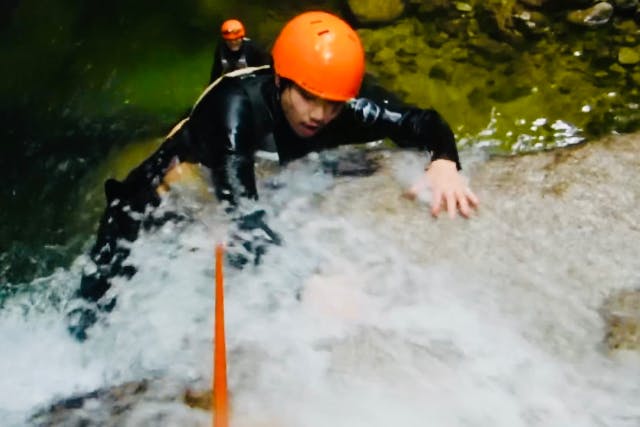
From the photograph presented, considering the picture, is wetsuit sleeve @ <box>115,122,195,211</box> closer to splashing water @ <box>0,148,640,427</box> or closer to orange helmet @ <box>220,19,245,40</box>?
splashing water @ <box>0,148,640,427</box>

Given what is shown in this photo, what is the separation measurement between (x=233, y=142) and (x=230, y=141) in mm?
15

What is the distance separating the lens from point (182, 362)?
3.37 metres

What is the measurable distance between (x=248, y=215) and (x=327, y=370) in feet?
2.70

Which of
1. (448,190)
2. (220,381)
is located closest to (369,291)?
(448,190)

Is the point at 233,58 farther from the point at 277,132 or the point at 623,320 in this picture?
the point at 623,320

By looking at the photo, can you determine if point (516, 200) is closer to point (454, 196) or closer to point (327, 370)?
point (454, 196)

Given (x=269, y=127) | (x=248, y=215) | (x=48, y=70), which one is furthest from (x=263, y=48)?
(x=248, y=215)

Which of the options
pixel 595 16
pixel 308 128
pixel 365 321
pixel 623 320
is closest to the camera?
pixel 623 320

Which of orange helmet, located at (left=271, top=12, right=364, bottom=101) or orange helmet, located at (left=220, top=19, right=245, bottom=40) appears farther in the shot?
orange helmet, located at (left=220, top=19, right=245, bottom=40)

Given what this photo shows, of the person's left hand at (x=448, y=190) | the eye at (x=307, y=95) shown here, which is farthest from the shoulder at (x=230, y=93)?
the person's left hand at (x=448, y=190)

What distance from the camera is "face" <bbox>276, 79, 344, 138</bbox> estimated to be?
3.62 metres

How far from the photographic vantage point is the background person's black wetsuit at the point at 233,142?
362 centimetres

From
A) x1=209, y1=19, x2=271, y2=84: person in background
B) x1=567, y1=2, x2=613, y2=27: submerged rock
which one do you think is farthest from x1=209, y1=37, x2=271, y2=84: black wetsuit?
x1=567, y1=2, x2=613, y2=27: submerged rock

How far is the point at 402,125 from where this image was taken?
4.07m
